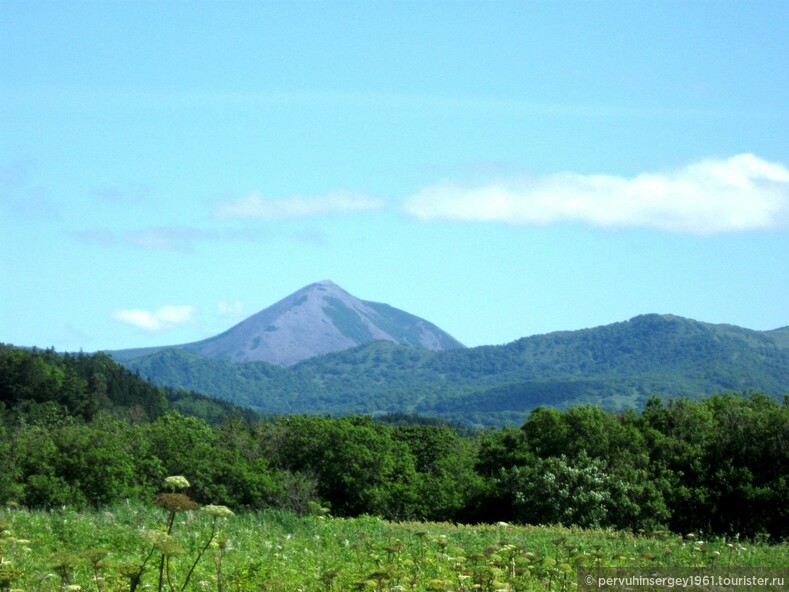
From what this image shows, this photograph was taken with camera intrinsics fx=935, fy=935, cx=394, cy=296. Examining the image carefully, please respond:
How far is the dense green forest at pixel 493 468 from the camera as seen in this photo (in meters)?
44.5

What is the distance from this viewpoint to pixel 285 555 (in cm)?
1581

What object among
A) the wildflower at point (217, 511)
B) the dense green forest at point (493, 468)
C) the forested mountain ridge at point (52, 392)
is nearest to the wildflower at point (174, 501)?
the wildflower at point (217, 511)

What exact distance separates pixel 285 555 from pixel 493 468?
38.3 metres

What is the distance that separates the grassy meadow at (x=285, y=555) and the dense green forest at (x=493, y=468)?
1427 cm

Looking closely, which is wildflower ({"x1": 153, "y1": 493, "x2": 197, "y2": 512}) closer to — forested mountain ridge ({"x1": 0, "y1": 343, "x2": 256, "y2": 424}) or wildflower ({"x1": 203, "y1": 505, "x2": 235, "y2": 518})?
wildflower ({"x1": 203, "y1": 505, "x2": 235, "y2": 518})

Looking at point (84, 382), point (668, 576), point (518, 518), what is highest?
point (84, 382)

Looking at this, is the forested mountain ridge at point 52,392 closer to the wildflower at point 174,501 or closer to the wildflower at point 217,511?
the wildflower at point 217,511

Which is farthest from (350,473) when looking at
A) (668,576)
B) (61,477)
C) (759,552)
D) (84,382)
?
(84,382)

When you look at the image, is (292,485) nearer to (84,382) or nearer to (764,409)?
(764,409)

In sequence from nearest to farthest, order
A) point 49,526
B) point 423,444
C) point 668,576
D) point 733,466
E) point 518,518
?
point 668,576, point 49,526, point 518,518, point 733,466, point 423,444

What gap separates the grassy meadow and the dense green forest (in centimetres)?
1427

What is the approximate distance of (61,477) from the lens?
53.2 metres

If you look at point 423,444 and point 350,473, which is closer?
point 350,473

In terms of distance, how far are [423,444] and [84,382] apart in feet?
206
